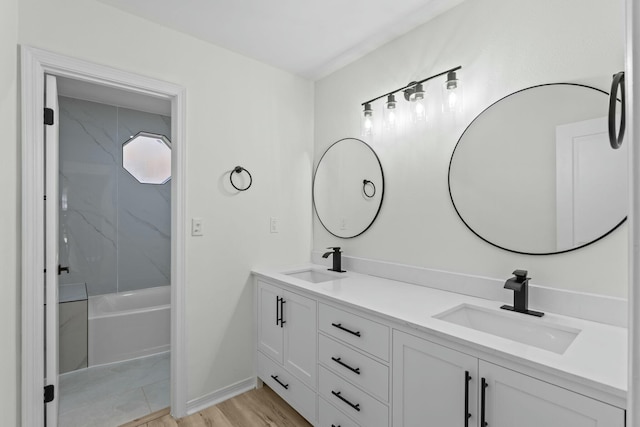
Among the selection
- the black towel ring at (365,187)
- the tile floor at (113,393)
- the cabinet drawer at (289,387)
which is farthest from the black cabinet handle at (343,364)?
the tile floor at (113,393)

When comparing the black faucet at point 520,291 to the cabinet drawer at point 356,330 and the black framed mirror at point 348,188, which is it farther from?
the black framed mirror at point 348,188

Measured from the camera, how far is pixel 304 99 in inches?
105

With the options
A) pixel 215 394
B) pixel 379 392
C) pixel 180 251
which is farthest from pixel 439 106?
pixel 215 394

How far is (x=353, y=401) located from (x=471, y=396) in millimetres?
620

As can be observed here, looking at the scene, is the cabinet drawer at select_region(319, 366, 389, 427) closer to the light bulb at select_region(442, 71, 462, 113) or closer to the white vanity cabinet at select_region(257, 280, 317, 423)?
the white vanity cabinet at select_region(257, 280, 317, 423)

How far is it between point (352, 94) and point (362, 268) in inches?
50.4

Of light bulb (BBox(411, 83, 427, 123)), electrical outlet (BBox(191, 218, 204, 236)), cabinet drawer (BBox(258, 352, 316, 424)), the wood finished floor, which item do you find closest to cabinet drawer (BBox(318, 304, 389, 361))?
cabinet drawer (BBox(258, 352, 316, 424))

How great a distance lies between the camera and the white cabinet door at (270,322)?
2061 millimetres

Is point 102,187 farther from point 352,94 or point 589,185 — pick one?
point 589,185

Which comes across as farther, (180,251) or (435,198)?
(180,251)

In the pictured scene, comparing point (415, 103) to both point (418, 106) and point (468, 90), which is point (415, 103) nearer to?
point (418, 106)

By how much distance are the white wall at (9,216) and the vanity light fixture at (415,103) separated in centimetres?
181

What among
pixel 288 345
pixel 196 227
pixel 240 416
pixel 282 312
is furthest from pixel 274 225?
pixel 240 416

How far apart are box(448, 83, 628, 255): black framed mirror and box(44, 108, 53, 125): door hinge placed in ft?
6.97
